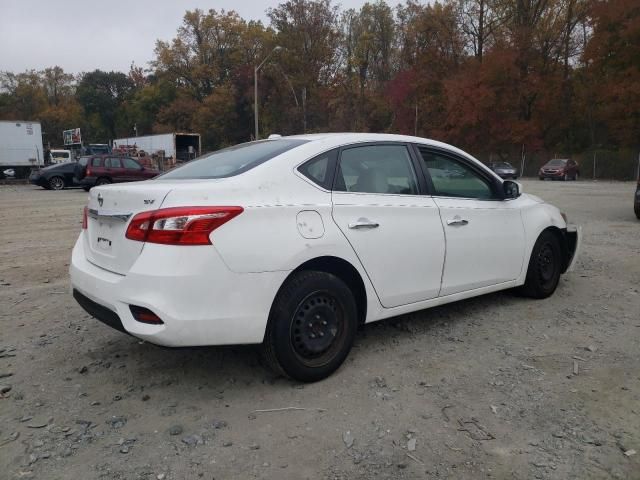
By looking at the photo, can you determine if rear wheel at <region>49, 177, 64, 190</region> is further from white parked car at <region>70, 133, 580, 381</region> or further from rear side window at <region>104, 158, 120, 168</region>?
white parked car at <region>70, 133, 580, 381</region>

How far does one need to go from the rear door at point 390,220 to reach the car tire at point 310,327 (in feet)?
1.04

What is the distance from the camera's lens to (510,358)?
12.2ft

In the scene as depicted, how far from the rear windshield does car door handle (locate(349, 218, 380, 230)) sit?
68cm

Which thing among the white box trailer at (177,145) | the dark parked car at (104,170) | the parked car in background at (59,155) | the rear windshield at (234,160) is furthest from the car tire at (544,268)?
the parked car in background at (59,155)

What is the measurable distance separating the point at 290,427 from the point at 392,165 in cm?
206

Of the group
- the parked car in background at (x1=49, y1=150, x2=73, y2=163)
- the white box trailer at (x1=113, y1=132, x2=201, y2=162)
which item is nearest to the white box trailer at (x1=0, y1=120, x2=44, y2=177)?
the white box trailer at (x1=113, y1=132, x2=201, y2=162)

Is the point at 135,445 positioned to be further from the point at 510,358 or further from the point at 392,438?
the point at 510,358

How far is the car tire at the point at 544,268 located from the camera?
194 inches

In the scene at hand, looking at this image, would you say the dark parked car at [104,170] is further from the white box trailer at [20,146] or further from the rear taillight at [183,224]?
the rear taillight at [183,224]

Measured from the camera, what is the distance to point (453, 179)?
4332 mm

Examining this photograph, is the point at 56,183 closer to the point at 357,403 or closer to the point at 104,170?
the point at 104,170

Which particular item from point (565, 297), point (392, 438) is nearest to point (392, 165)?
point (392, 438)

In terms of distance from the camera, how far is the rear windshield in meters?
3.42

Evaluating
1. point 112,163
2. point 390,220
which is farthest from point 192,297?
point 112,163
